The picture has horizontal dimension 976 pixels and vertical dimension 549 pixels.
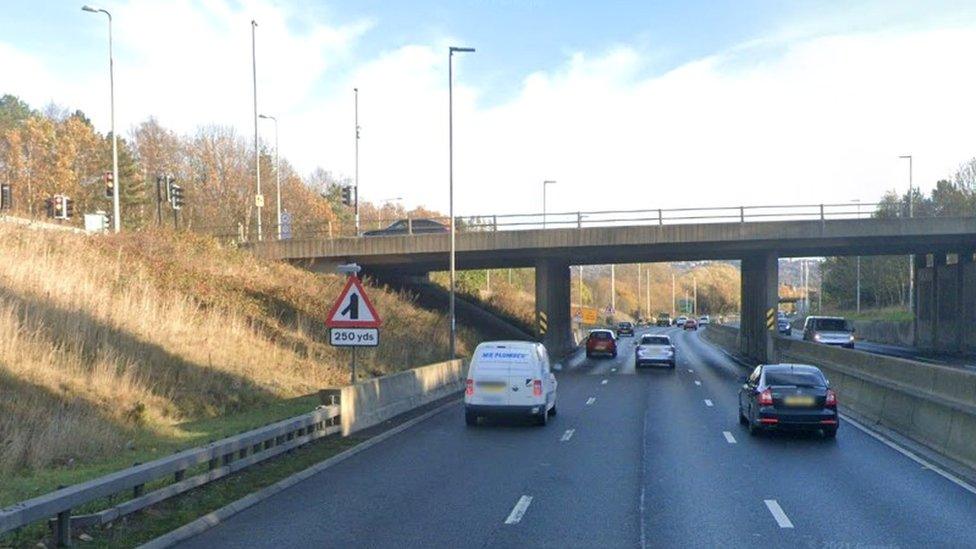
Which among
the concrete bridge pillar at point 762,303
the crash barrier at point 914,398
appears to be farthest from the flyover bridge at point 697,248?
the crash barrier at point 914,398

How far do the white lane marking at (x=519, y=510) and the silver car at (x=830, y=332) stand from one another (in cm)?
4074

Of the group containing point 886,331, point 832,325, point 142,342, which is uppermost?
point 142,342

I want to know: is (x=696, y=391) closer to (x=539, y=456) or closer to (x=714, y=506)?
(x=539, y=456)

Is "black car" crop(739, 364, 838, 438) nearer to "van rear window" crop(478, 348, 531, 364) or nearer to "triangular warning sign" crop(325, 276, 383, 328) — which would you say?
"van rear window" crop(478, 348, 531, 364)

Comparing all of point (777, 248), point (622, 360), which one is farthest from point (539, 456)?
point (622, 360)

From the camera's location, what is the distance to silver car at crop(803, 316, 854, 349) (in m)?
51.0

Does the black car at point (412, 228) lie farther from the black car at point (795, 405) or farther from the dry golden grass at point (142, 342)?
the black car at point (795, 405)

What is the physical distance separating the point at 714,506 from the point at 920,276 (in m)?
54.3

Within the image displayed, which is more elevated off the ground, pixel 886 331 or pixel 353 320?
pixel 353 320

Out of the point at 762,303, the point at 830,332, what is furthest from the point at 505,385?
the point at 830,332

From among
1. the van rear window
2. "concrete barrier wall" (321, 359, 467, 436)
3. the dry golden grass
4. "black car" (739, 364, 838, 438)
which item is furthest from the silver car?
the van rear window

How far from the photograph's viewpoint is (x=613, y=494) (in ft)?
43.1

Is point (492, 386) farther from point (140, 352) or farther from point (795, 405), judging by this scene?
point (140, 352)

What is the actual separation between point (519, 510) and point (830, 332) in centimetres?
4286
